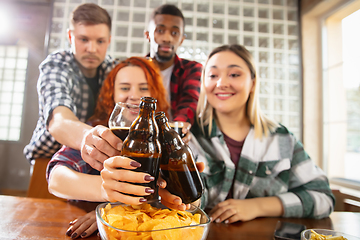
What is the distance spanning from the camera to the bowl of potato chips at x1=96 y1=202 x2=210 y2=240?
276 millimetres

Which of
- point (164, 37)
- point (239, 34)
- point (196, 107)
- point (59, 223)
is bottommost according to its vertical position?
point (59, 223)

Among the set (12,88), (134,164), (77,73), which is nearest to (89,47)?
(77,73)

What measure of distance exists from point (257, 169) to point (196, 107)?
1.05 feet

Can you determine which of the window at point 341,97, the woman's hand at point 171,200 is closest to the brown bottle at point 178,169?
the woman's hand at point 171,200

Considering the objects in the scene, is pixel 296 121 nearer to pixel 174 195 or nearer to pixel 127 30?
pixel 127 30

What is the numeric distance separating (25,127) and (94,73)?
38 cm

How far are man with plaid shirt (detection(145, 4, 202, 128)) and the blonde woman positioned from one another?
0.14ft

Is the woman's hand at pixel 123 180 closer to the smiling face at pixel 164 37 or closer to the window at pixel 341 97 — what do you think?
the smiling face at pixel 164 37

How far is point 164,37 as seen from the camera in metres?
0.92

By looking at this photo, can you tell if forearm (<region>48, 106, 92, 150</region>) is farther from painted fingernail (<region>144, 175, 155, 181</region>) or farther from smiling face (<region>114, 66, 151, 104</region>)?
painted fingernail (<region>144, 175, 155, 181</region>)

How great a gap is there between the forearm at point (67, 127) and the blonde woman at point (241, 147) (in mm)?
367

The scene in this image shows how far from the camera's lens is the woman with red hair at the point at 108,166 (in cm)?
Answer: 32

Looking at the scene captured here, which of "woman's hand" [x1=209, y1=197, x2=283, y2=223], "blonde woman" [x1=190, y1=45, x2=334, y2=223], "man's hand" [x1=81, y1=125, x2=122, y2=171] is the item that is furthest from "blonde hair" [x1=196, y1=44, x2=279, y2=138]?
"man's hand" [x1=81, y1=125, x2=122, y2=171]

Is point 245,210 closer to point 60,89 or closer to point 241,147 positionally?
point 241,147
